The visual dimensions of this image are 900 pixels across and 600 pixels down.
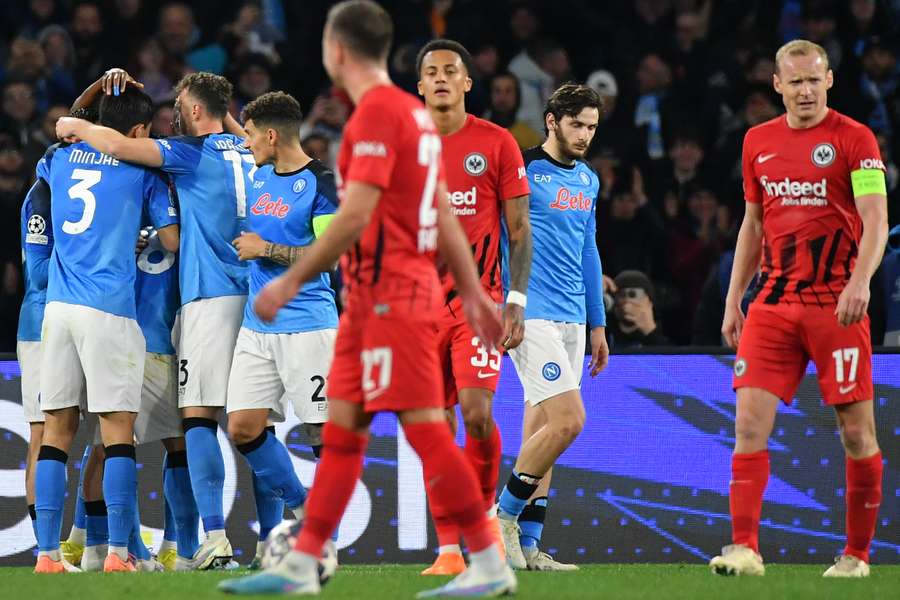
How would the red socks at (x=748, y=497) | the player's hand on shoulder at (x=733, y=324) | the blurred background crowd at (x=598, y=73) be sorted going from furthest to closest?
the blurred background crowd at (x=598, y=73)
the player's hand on shoulder at (x=733, y=324)
the red socks at (x=748, y=497)

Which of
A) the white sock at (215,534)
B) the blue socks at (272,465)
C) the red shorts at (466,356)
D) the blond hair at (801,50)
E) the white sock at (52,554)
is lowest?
the white sock at (52,554)

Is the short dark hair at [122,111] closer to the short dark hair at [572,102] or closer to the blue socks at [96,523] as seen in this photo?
the blue socks at [96,523]

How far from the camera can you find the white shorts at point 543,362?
7332 mm

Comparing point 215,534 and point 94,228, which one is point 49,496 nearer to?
point 215,534

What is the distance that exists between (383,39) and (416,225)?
67 cm

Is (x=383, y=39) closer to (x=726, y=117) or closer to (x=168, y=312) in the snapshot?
(x=168, y=312)

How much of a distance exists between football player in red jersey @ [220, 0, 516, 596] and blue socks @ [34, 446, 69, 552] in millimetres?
2503

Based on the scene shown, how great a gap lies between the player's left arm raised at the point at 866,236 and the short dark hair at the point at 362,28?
2.50m

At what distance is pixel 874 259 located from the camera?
6.32m

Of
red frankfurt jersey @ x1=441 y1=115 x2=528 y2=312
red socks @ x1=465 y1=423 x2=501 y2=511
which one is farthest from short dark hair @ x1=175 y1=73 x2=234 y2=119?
red socks @ x1=465 y1=423 x2=501 y2=511

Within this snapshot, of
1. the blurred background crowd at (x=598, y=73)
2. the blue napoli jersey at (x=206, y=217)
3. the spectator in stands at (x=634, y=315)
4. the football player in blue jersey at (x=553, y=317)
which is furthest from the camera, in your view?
the blurred background crowd at (x=598, y=73)

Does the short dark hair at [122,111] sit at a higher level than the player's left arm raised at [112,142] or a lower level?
higher

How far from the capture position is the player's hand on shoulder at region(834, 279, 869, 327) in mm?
6262

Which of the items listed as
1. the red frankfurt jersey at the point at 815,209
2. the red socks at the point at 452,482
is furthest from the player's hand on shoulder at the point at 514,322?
the red socks at the point at 452,482
